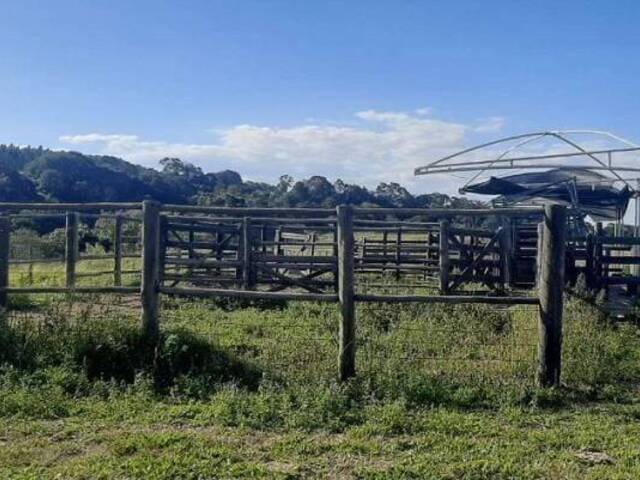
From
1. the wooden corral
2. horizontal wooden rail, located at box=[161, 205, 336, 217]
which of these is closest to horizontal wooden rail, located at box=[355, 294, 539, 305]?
the wooden corral

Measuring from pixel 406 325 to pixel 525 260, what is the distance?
7639 millimetres

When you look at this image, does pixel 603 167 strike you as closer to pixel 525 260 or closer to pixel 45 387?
pixel 525 260

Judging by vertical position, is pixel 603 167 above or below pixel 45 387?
above

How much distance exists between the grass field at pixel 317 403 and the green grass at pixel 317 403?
2 centimetres

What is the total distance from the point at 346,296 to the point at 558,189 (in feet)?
36.6

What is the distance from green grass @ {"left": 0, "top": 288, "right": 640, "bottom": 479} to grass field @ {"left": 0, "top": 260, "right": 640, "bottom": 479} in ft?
0.05

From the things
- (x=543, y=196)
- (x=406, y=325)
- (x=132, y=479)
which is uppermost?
(x=543, y=196)

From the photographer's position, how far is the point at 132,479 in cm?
406

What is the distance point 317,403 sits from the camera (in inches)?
213

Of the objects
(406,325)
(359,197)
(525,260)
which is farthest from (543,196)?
(359,197)

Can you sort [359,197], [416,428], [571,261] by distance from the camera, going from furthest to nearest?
[359,197] < [571,261] < [416,428]

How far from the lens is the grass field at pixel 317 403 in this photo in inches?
172

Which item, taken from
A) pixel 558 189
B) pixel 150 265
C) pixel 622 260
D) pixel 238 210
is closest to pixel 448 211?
pixel 238 210

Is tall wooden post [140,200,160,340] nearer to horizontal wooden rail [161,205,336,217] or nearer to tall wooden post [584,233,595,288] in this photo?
horizontal wooden rail [161,205,336,217]
